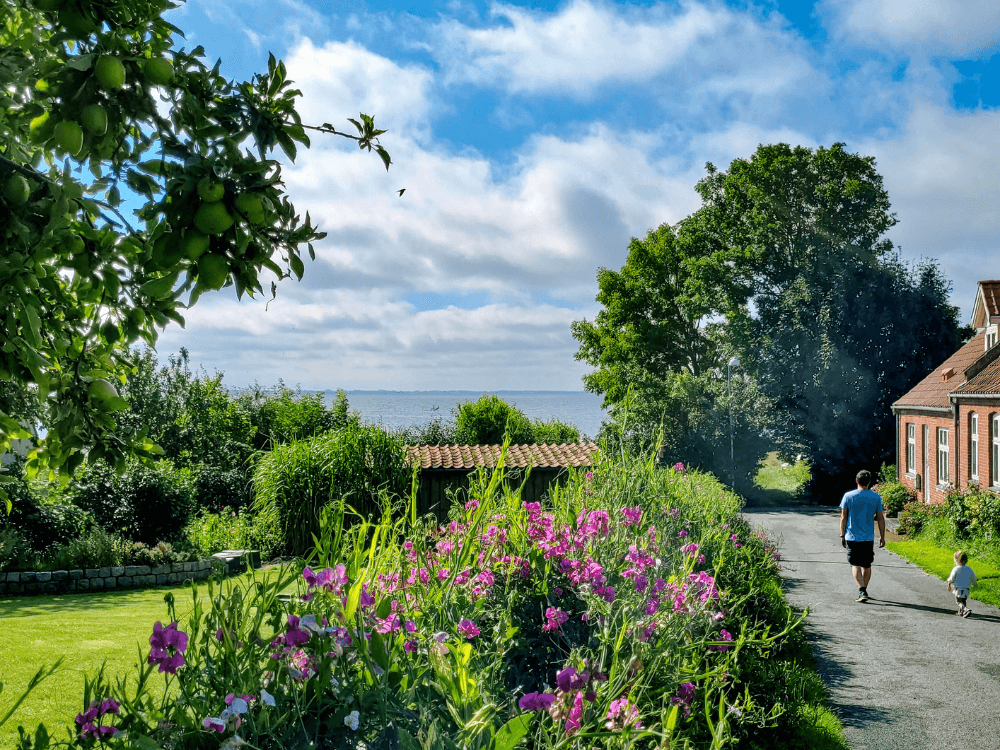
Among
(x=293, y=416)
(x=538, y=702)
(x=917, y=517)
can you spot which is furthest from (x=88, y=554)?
(x=917, y=517)

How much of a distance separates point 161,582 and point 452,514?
9.88 metres

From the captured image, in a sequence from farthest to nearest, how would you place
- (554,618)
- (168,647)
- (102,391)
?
(554,618) < (102,391) < (168,647)

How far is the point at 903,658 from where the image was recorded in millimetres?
7844

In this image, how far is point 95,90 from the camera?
1.86 m

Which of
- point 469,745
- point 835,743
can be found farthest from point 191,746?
point 835,743

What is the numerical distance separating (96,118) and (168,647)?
53.1 inches

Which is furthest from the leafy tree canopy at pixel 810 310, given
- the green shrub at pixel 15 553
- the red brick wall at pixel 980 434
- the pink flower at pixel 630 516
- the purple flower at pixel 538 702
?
the purple flower at pixel 538 702

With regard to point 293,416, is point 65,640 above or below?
below

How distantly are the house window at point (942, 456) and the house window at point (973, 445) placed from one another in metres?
2.25

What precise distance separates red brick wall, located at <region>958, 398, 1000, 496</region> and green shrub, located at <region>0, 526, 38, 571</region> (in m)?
21.1

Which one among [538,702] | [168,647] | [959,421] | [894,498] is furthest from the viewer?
[894,498]

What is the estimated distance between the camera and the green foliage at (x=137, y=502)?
44.7ft

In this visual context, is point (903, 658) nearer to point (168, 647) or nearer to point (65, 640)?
point (168, 647)

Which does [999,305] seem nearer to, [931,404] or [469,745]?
[931,404]
